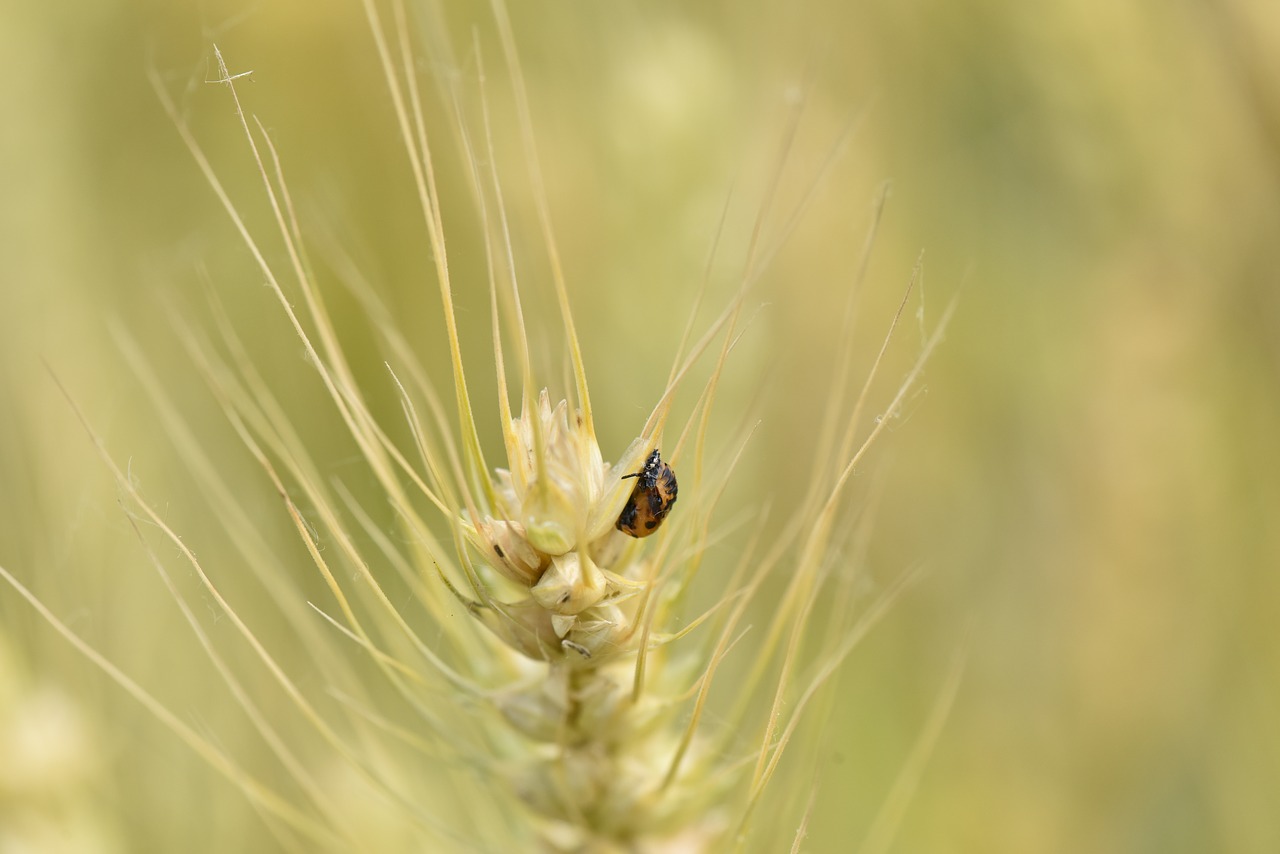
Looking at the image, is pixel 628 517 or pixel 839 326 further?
pixel 839 326

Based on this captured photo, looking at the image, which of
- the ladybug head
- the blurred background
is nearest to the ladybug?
the ladybug head

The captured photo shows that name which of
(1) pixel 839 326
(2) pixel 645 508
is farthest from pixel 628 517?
(1) pixel 839 326

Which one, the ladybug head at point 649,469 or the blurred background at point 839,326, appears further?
the blurred background at point 839,326

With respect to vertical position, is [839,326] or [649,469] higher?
[839,326]

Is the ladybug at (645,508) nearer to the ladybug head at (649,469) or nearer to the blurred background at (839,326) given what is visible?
the ladybug head at (649,469)

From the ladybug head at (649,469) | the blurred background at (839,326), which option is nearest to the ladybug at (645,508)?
the ladybug head at (649,469)

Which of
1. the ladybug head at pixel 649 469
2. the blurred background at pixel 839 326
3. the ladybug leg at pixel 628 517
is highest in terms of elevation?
the blurred background at pixel 839 326

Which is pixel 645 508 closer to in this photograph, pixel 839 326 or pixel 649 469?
pixel 649 469

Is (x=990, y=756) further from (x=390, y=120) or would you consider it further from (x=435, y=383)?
(x=390, y=120)
